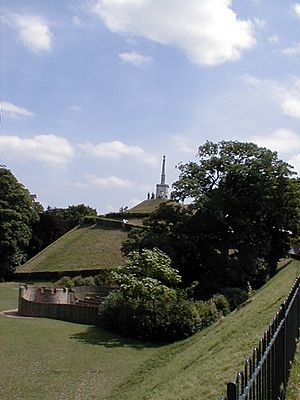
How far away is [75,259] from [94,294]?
1928 centimetres

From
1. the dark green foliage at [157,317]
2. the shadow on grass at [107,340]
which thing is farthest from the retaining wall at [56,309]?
the shadow on grass at [107,340]

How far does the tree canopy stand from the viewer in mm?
33656

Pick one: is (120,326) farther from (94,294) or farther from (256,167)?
(256,167)

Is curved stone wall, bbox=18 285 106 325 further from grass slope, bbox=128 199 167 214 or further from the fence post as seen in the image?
grass slope, bbox=128 199 167 214

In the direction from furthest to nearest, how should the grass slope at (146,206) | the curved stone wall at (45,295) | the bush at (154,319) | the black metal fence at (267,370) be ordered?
1. the grass slope at (146,206)
2. the curved stone wall at (45,295)
3. the bush at (154,319)
4. the black metal fence at (267,370)

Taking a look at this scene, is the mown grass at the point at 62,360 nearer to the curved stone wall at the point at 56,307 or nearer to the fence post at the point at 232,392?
the curved stone wall at the point at 56,307

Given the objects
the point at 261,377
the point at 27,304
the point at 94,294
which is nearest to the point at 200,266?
the point at 94,294

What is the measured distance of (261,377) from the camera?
470 centimetres

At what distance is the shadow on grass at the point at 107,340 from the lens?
21.0 m

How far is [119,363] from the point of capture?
56.9 ft

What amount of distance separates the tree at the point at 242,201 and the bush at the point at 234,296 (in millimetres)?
3075

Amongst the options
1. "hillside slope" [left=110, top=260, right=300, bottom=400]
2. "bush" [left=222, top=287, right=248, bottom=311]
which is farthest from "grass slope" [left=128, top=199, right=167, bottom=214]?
"hillside slope" [left=110, top=260, right=300, bottom=400]

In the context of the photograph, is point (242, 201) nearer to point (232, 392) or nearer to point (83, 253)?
point (83, 253)

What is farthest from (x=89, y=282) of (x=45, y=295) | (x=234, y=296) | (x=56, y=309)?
(x=234, y=296)
